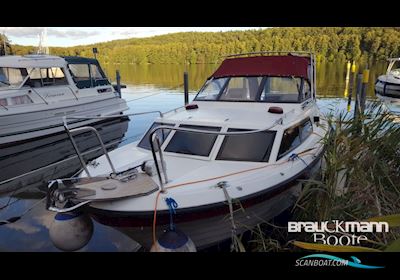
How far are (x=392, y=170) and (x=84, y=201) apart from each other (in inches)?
158

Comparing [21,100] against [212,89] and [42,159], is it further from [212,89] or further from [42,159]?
[212,89]

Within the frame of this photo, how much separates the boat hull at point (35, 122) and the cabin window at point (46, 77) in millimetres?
900

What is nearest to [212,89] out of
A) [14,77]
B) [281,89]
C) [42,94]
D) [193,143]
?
[281,89]

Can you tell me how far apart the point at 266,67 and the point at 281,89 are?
0.52m

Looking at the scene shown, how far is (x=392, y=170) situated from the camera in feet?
14.5

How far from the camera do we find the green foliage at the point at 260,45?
14419 millimetres

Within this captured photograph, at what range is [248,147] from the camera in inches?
179

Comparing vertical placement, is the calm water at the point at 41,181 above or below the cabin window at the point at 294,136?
below

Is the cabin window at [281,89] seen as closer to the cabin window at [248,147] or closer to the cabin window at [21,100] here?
the cabin window at [248,147]
